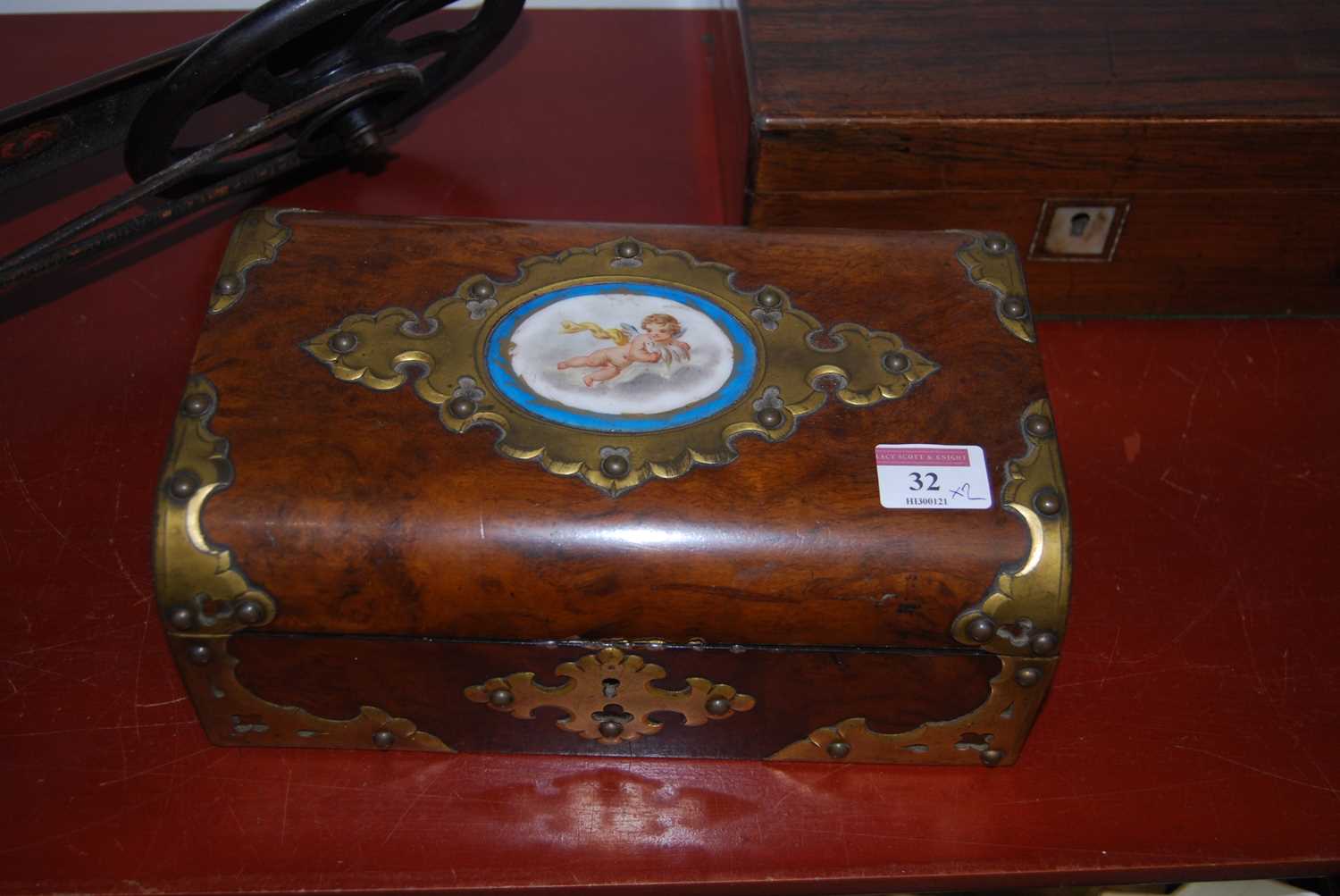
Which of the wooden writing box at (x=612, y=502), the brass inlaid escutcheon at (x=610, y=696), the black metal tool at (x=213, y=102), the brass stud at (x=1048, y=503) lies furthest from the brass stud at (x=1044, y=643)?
the black metal tool at (x=213, y=102)

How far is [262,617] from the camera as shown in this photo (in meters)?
1.24

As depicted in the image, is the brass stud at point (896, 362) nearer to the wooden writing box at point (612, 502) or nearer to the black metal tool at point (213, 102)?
the wooden writing box at point (612, 502)

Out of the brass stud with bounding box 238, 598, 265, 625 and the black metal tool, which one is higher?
the black metal tool

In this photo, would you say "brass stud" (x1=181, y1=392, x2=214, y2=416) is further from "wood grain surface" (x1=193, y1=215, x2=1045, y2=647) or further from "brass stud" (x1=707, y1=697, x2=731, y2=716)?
"brass stud" (x1=707, y1=697, x2=731, y2=716)

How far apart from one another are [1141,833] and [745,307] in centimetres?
64

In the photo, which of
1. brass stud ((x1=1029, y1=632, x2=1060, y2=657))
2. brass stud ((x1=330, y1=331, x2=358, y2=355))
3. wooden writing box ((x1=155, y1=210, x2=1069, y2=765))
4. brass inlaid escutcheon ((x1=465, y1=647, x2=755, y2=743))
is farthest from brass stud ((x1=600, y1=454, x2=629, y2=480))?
brass stud ((x1=1029, y1=632, x2=1060, y2=657))

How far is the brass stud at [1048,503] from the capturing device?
1261 mm

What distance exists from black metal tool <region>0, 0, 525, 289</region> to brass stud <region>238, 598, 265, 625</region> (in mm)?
499

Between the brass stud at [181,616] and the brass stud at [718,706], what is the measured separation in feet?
1.55

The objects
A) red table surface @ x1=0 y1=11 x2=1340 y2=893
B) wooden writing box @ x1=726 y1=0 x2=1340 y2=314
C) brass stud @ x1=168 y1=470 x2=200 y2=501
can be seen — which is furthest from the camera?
wooden writing box @ x1=726 y1=0 x2=1340 y2=314

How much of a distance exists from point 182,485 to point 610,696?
0.43 m

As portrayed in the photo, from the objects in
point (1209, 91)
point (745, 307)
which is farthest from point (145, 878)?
point (1209, 91)

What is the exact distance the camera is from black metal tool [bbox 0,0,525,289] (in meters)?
1.42

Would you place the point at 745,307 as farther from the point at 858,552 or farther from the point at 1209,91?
the point at 1209,91
